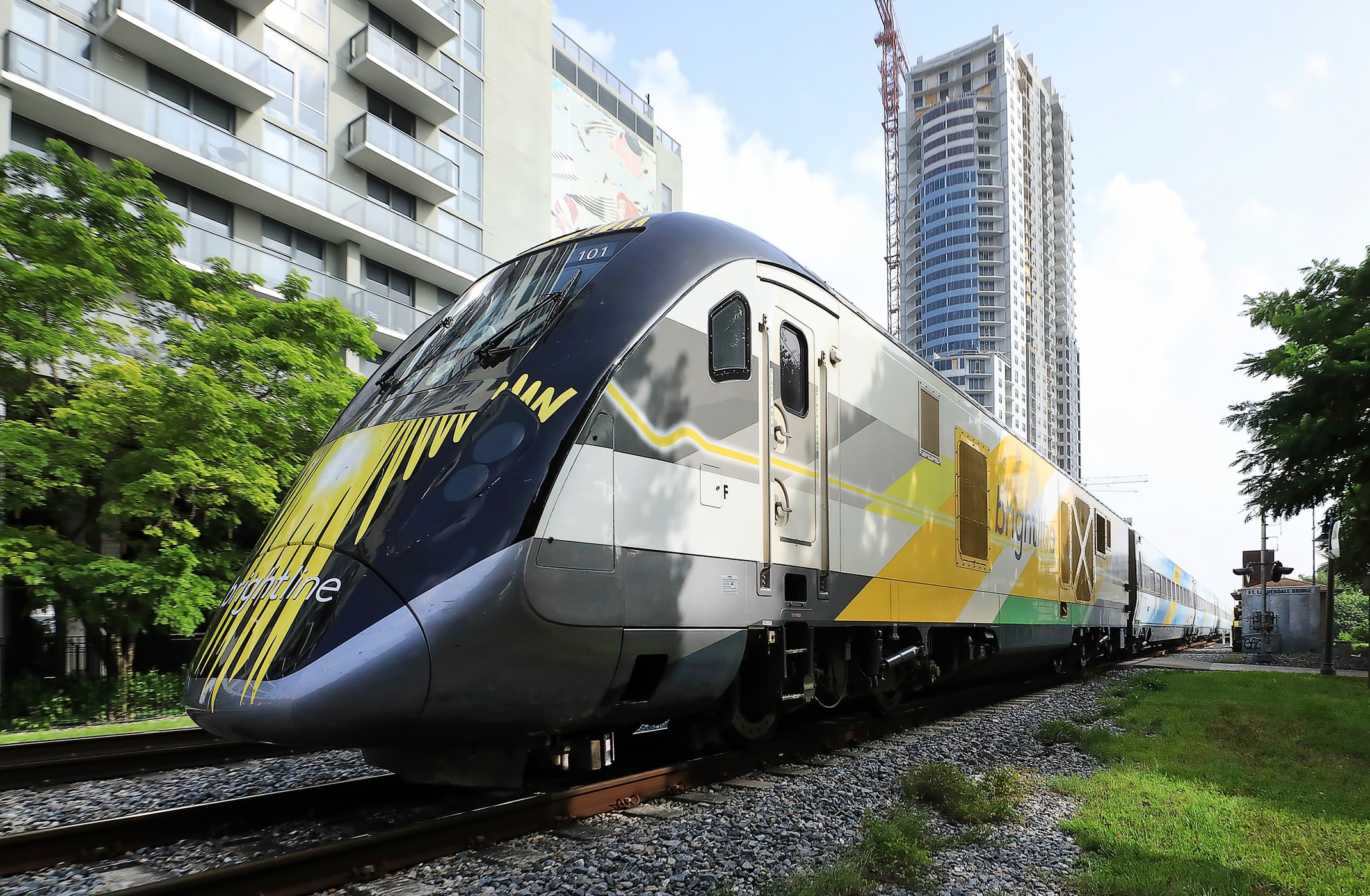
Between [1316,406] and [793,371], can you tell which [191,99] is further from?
[1316,406]

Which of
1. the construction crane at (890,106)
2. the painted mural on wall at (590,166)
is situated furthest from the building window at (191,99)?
the construction crane at (890,106)

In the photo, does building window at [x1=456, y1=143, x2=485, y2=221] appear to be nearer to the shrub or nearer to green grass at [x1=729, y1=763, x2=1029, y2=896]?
the shrub

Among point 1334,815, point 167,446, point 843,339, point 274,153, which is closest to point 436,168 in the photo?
point 274,153

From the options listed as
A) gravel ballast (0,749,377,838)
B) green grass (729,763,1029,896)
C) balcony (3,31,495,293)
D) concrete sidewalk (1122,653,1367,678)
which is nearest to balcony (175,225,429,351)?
balcony (3,31,495,293)

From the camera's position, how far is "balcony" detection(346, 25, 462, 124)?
24688 mm

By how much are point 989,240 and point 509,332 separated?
137 metres

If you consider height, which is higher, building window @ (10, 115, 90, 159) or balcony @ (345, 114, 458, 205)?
balcony @ (345, 114, 458, 205)

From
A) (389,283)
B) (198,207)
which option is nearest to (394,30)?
(389,283)

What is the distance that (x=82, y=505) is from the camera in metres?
12.2

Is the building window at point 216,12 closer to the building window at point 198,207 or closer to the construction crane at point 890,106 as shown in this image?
the building window at point 198,207

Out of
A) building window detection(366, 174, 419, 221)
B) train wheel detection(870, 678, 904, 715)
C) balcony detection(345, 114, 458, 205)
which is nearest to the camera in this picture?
train wheel detection(870, 678, 904, 715)

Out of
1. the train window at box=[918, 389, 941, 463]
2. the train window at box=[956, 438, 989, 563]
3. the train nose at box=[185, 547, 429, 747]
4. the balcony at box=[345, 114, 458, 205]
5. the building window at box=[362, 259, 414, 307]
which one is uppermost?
the balcony at box=[345, 114, 458, 205]

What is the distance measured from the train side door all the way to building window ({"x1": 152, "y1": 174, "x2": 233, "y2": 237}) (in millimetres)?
17623

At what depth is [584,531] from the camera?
16.8 feet
